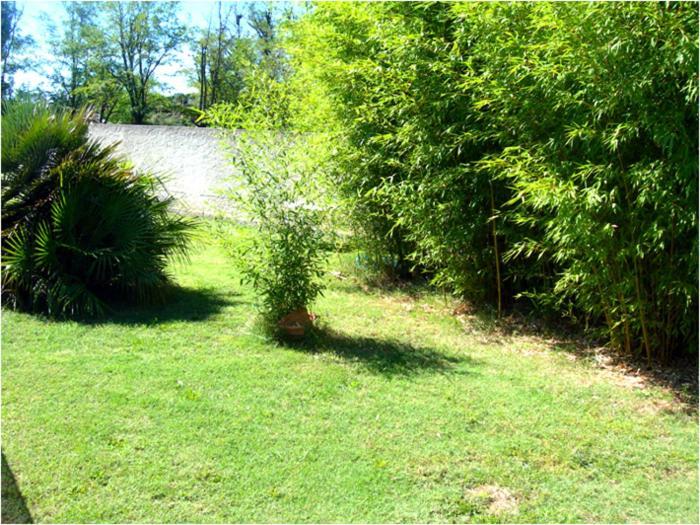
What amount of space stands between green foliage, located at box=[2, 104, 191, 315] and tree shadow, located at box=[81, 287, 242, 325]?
124 mm

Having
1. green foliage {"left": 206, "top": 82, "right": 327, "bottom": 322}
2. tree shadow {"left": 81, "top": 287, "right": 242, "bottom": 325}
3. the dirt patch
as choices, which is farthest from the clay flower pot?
the dirt patch

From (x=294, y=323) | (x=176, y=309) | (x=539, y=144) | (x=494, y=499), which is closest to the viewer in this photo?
(x=494, y=499)

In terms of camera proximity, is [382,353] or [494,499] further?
[382,353]

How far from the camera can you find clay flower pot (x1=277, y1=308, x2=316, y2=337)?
4.31 m

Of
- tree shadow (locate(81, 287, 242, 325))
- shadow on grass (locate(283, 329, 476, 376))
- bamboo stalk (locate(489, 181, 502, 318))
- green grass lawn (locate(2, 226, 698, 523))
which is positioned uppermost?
bamboo stalk (locate(489, 181, 502, 318))

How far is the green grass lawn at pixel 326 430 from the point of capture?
2.38m

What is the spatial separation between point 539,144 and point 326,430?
2.24 metres

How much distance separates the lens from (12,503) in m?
2.30

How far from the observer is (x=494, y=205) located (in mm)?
4738

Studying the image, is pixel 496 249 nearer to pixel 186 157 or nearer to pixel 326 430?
pixel 326 430

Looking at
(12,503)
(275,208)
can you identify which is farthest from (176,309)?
(12,503)

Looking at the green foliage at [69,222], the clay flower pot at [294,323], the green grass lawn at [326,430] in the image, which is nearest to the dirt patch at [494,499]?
the green grass lawn at [326,430]

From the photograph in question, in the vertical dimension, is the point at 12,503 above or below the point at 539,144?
below

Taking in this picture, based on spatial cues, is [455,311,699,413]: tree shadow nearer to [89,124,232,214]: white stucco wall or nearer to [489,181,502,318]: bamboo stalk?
[489,181,502,318]: bamboo stalk
